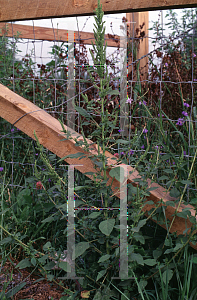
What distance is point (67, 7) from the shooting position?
1.49 meters

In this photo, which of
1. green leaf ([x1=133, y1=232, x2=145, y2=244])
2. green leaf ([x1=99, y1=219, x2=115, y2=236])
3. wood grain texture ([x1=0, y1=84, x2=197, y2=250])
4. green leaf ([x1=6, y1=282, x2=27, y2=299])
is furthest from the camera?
wood grain texture ([x1=0, y1=84, x2=197, y2=250])

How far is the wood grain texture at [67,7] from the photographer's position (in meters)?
1.28

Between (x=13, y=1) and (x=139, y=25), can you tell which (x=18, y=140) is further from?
(x=139, y=25)

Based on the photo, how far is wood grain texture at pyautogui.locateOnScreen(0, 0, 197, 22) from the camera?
1.28 metres

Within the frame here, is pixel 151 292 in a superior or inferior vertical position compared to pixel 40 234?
inferior

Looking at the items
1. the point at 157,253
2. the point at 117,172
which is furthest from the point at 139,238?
the point at 117,172

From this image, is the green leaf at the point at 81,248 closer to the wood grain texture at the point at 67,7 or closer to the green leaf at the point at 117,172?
the green leaf at the point at 117,172

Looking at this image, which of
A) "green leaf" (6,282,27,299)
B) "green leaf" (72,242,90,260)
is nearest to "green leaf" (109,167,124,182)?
"green leaf" (72,242,90,260)

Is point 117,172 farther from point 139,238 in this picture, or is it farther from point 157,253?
point 157,253

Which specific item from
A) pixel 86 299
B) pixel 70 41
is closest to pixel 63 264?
pixel 86 299

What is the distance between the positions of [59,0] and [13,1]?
392mm

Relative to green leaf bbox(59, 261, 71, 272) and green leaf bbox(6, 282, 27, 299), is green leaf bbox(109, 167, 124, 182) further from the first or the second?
green leaf bbox(6, 282, 27, 299)

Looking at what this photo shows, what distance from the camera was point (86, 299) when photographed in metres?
1.21

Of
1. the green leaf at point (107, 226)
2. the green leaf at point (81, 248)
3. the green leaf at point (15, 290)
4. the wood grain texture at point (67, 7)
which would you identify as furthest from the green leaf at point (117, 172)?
the wood grain texture at point (67, 7)
